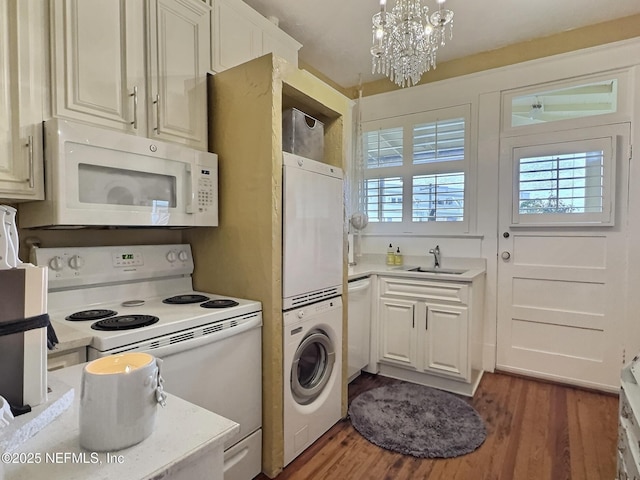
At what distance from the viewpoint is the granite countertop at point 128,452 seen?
1.79 feet

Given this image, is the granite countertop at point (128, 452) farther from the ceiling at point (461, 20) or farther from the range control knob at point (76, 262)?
the ceiling at point (461, 20)

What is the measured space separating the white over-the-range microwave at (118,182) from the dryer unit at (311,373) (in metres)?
0.73

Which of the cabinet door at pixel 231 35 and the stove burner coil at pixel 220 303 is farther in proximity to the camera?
the cabinet door at pixel 231 35

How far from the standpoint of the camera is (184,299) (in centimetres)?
172

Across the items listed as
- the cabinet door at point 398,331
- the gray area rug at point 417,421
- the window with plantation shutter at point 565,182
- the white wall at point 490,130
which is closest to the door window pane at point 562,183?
the window with plantation shutter at point 565,182

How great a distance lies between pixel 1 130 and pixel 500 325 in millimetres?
3243

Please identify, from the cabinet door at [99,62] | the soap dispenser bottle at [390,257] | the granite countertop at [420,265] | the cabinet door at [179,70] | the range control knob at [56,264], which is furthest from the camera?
the soap dispenser bottle at [390,257]

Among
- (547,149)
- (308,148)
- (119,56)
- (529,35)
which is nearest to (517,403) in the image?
(547,149)

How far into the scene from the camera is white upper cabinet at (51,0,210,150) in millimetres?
1347

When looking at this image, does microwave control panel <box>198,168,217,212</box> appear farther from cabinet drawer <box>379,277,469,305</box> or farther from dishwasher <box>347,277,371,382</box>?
cabinet drawer <box>379,277,469,305</box>

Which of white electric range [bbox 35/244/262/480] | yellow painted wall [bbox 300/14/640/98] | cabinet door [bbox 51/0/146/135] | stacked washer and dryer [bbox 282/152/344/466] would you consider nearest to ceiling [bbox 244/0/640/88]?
yellow painted wall [bbox 300/14/640/98]

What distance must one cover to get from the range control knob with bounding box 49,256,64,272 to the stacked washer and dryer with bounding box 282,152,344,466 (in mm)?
974

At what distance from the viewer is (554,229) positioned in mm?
2637

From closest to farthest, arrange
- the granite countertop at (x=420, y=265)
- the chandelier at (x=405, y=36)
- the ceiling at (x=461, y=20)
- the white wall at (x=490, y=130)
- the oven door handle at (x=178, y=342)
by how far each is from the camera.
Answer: the oven door handle at (x=178, y=342) → the chandelier at (x=405, y=36) → the ceiling at (x=461, y=20) → the white wall at (x=490, y=130) → the granite countertop at (x=420, y=265)
